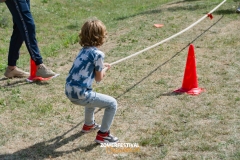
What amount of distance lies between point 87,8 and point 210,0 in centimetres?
433

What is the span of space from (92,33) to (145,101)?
1.80m

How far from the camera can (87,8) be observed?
48.4 ft

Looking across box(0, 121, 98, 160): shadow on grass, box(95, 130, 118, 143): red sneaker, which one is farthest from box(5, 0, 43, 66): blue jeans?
box(95, 130, 118, 143): red sneaker

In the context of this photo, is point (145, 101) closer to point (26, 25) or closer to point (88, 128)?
point (88, 128)

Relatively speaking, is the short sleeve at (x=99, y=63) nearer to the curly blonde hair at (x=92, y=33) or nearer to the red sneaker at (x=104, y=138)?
the curly blonde hair at (x=92, y=33)

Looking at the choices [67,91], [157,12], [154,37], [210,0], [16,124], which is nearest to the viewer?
[67,91]

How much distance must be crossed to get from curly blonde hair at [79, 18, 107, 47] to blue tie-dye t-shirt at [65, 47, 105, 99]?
0.25 ft

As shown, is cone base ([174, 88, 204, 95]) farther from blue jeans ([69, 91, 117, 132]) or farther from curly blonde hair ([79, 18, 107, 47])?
curly blonde hair ([79, 18, 107, 47])

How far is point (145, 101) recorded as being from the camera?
5902 mm

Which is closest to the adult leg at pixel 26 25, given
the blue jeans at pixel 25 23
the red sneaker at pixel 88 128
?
the blue jeans at pixel 25 23

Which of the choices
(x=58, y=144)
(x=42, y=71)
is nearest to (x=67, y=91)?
(x=58, y=144)

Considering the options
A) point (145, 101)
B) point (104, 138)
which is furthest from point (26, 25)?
point (104, 138)

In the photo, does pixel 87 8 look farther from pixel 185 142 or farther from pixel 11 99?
pixel 185 142

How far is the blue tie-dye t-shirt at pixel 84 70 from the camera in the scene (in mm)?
4430
